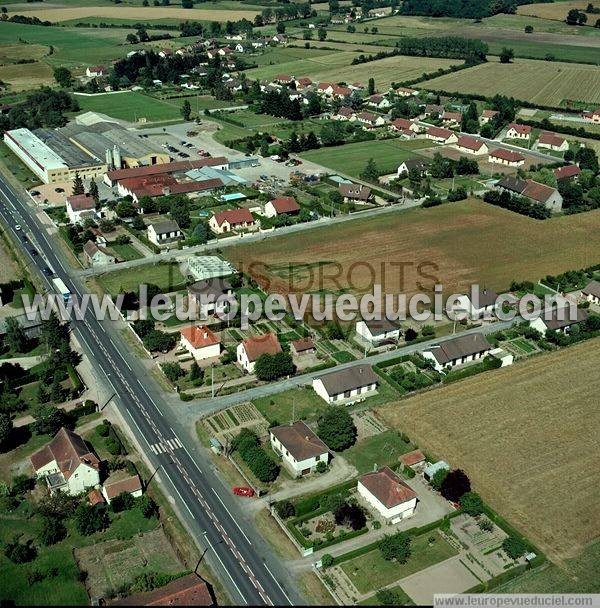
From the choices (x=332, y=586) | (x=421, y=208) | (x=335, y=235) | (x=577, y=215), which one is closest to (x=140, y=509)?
(x=332, y=586)

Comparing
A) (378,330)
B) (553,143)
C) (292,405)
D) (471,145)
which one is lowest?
(292,405)

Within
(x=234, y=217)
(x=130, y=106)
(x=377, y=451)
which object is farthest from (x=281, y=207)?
(x=130, y=106)

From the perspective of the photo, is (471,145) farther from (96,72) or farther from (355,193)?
(96,72)

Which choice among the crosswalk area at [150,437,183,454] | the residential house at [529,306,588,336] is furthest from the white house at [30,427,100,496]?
the residential house at [529,306,588,336]

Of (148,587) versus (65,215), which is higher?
(65,215)

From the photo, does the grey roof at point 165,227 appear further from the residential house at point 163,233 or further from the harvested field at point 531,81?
the harvested field at point 531,81

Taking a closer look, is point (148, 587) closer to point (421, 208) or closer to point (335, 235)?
point (335, 235)

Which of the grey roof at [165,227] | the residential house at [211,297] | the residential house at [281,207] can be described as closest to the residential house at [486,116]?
the residential house at [281,207]
